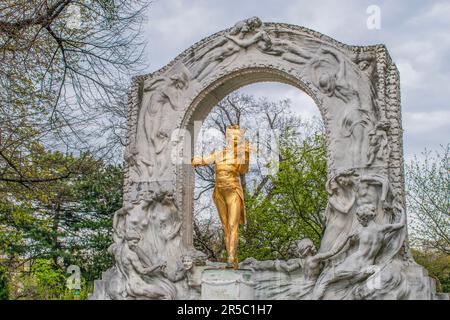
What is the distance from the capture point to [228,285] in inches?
302

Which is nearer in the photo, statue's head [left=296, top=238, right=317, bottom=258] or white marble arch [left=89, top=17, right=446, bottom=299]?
white marble arch [left=89, top=17, right=446, bottom=299]

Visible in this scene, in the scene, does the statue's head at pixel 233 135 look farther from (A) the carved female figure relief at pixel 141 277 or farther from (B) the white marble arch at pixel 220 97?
(A) the carved female figure relief at pixel 141 277

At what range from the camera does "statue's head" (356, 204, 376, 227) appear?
23.8ft

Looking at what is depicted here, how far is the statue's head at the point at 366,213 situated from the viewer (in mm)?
7246

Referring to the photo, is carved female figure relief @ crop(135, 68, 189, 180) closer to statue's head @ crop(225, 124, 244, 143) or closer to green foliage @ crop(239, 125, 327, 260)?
statue's head @ crop(225, 124, 244, 143)

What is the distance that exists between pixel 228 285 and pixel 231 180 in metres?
1.68

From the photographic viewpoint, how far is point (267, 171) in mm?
18234

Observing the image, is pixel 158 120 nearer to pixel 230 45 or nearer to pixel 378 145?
pixel 230 45

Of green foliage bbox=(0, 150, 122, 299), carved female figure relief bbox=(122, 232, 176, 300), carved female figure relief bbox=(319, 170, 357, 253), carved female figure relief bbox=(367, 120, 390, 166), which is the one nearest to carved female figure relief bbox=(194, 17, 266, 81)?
carved female figure relief bbox=(367, 120, 390, 166)

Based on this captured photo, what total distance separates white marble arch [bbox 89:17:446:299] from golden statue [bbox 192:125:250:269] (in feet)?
2.30

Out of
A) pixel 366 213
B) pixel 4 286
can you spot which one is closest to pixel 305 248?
pixel 366 213
